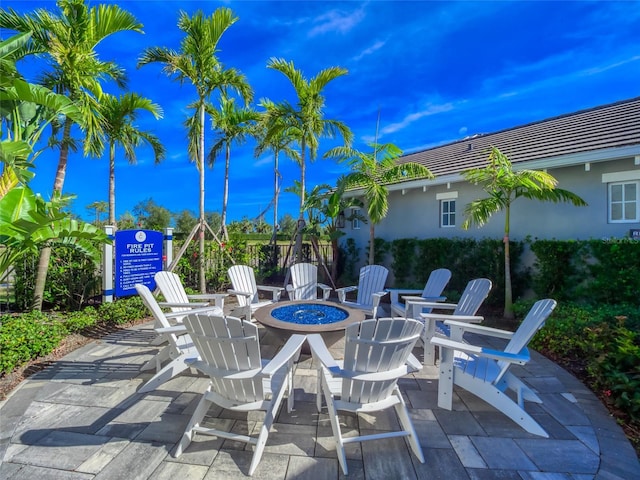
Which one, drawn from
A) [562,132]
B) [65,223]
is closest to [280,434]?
[65,223]

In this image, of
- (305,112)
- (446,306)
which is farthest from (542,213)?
(305,112)

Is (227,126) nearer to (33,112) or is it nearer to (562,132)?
(33,112)

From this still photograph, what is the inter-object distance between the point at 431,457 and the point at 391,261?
7605 mm

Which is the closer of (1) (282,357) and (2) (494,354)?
(1) (282,357)

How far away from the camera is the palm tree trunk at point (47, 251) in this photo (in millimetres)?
5527

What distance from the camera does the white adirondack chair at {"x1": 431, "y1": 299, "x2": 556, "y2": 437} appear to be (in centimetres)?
269

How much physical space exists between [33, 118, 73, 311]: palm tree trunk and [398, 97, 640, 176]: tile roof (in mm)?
8573

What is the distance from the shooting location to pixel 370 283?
6.22m

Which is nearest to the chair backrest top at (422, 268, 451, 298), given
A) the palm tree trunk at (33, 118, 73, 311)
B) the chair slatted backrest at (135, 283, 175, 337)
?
the chair slatted backrest at (135, 283, 175, 337)

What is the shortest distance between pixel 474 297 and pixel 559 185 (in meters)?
3.96

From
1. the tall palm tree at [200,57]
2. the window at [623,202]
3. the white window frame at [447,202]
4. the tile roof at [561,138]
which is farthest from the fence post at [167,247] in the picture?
the window at [623,202]

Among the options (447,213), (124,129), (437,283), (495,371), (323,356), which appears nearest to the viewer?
(323,356)

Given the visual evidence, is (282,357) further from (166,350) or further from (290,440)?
(166,350)

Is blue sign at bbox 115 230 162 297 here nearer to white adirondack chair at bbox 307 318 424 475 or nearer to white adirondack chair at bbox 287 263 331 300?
white adirondack chair at bbox 287 263 331 300
